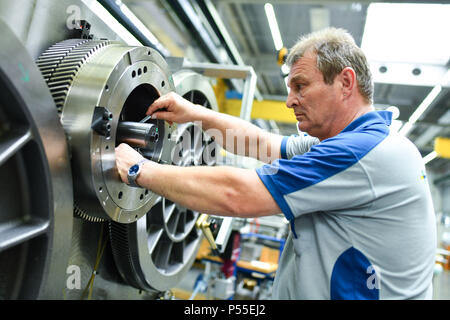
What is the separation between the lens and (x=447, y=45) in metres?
2.87

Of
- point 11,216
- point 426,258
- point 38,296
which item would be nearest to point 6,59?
point 11,216

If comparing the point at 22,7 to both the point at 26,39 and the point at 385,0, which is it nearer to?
the point at 26,39

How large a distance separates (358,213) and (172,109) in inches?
27.3

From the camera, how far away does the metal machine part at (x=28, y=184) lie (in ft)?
1.99

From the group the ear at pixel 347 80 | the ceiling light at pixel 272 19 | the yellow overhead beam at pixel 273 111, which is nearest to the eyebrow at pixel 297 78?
the ear at pixel 347 80

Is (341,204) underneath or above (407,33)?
underneath

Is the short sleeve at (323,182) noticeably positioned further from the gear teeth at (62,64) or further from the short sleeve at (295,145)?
the short sleeve at (295,145)

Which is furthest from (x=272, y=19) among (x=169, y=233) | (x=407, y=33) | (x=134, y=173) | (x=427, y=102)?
(x=134, y=173)

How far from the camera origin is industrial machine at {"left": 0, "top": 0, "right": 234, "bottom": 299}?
63cm

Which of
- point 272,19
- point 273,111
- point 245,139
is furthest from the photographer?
point 273,111

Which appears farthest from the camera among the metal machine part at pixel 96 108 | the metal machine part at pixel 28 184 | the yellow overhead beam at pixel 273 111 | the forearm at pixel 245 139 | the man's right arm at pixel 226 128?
the yellow overhead beam at pixel 273 111

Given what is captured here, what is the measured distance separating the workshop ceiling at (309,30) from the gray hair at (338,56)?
1.30 metres

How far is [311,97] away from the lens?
43.7 inches

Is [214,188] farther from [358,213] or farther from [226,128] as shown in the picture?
[226,128]
